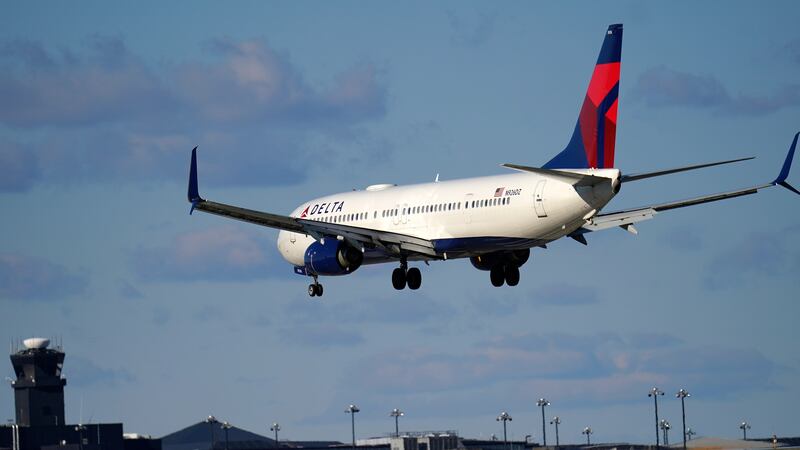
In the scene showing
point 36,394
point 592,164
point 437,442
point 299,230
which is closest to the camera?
point 592,164

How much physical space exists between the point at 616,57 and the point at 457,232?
1094 centimetres

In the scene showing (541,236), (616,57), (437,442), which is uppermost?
(616,57)

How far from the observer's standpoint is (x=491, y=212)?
76.0 m

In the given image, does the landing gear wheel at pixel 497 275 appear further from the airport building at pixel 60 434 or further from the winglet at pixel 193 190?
the airport building at pixel 60 434

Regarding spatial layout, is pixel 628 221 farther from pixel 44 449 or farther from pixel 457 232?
pixel 44 449

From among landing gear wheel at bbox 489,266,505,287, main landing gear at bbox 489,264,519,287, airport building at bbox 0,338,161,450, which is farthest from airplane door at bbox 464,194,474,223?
airport building at bbox 0,338,161,450

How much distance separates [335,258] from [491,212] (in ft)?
31.3

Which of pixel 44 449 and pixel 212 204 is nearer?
pixel 212 204

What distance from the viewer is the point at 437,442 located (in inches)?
5940

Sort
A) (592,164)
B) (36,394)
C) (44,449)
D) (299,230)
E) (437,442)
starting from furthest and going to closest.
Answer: (36,394)
(44,449)
(437,442)
(299,230)
(592,164)

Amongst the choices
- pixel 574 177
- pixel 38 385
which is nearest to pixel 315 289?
pixel 574 177

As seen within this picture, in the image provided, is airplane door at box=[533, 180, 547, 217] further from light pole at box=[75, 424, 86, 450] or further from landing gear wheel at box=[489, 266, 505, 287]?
light pole at box=[75, 424, 86, 450]

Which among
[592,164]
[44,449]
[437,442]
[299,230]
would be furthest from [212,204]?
[44,449]

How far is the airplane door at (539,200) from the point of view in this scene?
7375 cm
